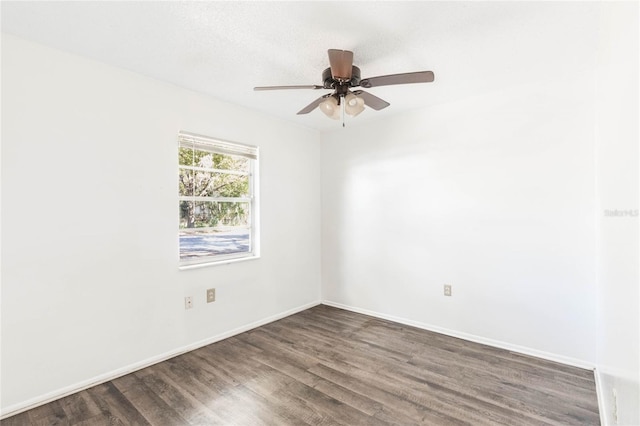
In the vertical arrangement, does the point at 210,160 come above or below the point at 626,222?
above

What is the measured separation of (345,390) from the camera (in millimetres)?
2145

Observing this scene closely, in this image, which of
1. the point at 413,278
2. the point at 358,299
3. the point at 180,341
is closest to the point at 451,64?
the point at 413,278

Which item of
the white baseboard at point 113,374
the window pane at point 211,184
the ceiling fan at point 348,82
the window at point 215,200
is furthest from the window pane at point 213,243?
the ceiling fan at point 348,82

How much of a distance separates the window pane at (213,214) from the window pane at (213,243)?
7cm

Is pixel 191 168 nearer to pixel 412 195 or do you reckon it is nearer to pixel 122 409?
pixel 122 409

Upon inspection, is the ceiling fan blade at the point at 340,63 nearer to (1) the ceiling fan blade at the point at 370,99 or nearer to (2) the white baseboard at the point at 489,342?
(1) the ceiling fan blade at the point at 370,99

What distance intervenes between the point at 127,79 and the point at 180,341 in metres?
2.28

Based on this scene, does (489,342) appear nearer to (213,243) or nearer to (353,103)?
(353,103)

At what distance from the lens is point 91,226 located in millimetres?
2238

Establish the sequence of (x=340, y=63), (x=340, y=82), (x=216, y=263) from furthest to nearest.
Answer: (x=216, y=263), (x=340, y=82), (x=340, y=63)

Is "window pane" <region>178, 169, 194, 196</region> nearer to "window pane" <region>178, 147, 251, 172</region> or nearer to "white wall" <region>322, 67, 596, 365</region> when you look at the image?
"window pane" <region>178, 147, 251, 172</region>

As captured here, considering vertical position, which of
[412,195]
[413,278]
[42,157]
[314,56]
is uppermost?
[314,56]

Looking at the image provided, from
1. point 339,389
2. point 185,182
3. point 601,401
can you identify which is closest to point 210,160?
point 185,182

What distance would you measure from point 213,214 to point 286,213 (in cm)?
95
